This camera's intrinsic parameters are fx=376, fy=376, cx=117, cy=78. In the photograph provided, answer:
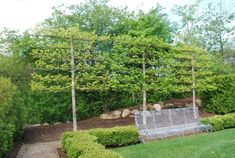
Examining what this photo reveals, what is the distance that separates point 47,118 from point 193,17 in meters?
11.9

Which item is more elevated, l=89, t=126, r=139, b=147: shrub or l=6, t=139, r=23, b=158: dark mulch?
l=89, t=126, r=139, b=147: shrub

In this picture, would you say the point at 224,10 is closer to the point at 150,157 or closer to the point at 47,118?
the point at 47,118

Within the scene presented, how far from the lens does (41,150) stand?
10.4m

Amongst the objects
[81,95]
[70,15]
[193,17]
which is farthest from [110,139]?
[193,17]

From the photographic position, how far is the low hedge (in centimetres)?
1243

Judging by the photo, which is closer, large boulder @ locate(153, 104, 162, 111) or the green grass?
the green grass

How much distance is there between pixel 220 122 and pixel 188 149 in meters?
4.00

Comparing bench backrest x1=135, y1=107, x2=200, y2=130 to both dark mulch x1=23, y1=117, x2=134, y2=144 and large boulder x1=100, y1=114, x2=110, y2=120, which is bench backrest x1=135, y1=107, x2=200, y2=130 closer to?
dark mulch x1=23, y1=117, x2=134, y2=144

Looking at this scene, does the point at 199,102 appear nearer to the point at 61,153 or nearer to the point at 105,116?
the point at 105,116

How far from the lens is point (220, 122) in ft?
41.1

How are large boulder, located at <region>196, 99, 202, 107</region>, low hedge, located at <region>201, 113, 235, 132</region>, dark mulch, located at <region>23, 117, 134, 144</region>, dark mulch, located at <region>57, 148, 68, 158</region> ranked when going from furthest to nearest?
1. large boulder, located at <region>196, 99, 202, 107</region>
2. dark mulch, located at <region>23, 117, 134, 144</region>
3. low hedge, located at <region>201, 113, 235, 132</region>
4. dark mulch, located at <region>57, 148, 68, 158</region>

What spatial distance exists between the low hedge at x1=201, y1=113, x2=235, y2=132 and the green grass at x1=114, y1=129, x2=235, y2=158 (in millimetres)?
1485

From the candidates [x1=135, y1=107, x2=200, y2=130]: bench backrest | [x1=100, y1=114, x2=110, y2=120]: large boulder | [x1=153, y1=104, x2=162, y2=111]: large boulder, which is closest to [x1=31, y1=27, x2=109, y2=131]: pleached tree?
[x1=100, y1=114, x2=110, y2=120]: large boulder

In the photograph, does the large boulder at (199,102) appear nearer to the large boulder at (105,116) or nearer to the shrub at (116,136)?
the large boulder at (105,116)
